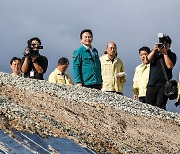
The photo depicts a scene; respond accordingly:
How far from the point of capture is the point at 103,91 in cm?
1396

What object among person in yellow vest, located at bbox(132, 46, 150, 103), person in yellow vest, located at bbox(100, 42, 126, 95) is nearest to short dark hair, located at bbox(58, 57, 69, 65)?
person in yellow vest, located at bbox(100, 42, 126, 95)

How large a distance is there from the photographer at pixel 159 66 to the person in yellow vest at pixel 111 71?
0.87 meters

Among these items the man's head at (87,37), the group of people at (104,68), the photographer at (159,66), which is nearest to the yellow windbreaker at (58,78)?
the group of people at (104,68)

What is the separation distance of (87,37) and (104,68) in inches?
46.8

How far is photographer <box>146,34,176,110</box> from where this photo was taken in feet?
43.3

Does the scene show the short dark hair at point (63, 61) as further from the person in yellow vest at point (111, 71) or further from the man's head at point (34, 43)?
the person in yellow vest at point (111, 71)

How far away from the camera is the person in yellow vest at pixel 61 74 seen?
14.1 m

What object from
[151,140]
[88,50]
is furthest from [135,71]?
[151,140]

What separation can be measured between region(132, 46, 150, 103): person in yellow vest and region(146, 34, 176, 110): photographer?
534 millimetres

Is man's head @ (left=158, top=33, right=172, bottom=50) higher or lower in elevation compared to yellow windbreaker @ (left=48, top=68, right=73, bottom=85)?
higher

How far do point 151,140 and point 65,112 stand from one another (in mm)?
1501

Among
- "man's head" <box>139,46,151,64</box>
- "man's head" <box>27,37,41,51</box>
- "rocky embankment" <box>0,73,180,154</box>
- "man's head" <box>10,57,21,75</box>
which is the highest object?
"man's head" <box>27,37,41,51</box>

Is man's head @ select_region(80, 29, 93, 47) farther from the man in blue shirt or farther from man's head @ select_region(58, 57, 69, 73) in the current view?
man's head @ select_region(58, 57, 69, 73)

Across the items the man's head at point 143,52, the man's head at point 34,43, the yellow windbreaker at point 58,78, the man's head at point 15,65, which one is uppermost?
the man's head at point 34,43
